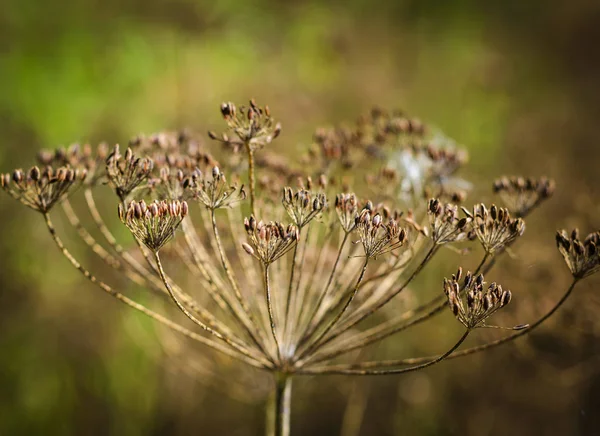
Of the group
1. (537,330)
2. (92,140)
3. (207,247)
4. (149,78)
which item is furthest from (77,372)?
(537,330)

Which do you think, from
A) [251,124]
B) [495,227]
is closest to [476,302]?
[495,227]

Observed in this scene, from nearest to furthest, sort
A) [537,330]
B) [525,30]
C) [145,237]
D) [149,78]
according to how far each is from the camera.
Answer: [145,237], [537,330], [149,78], [525,30]

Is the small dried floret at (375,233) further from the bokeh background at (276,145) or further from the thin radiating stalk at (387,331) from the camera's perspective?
the bokeh background at (276,145)

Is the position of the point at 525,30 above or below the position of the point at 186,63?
above

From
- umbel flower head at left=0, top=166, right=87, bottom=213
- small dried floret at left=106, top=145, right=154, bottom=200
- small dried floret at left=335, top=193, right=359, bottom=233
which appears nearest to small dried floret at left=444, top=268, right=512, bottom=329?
small dried floret at left=335, top=193, right=359, bottom=233

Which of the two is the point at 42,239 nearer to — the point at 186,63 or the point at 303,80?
the point at 186,63

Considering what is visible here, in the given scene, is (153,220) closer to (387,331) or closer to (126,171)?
(126,171)
